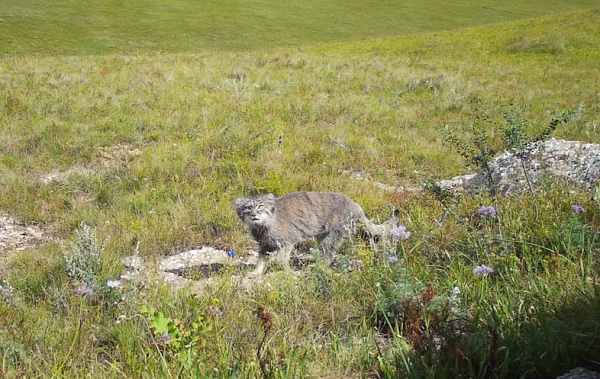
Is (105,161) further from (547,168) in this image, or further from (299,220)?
(547,168)

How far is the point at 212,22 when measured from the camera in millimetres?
42500

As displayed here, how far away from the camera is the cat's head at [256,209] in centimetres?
547

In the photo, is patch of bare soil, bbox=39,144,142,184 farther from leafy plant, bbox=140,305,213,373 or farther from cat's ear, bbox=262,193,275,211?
leafy plant, bbox=140,305,213,373

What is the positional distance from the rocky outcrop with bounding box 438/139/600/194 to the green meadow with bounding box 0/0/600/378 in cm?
38

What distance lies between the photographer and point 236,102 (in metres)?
12.6

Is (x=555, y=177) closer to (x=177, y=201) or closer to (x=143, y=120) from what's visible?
(x=177, y=201)

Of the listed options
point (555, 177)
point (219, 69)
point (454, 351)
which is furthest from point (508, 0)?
point (454, 351)

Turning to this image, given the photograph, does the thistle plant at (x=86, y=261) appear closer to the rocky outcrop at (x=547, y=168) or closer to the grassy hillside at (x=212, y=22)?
the rocky outcrop at (x=547, y=168)

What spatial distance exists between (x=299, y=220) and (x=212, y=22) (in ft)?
132

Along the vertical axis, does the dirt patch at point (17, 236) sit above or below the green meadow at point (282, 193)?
below

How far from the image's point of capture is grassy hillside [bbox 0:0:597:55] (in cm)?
3387

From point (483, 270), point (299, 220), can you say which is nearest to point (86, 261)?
point (299, 220)

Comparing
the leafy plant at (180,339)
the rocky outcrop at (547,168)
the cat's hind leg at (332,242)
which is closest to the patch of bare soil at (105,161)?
the cat's hind leg at (332,242)

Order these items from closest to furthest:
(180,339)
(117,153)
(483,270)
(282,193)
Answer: (180,339), (483,270), (282,193), (117,153)
